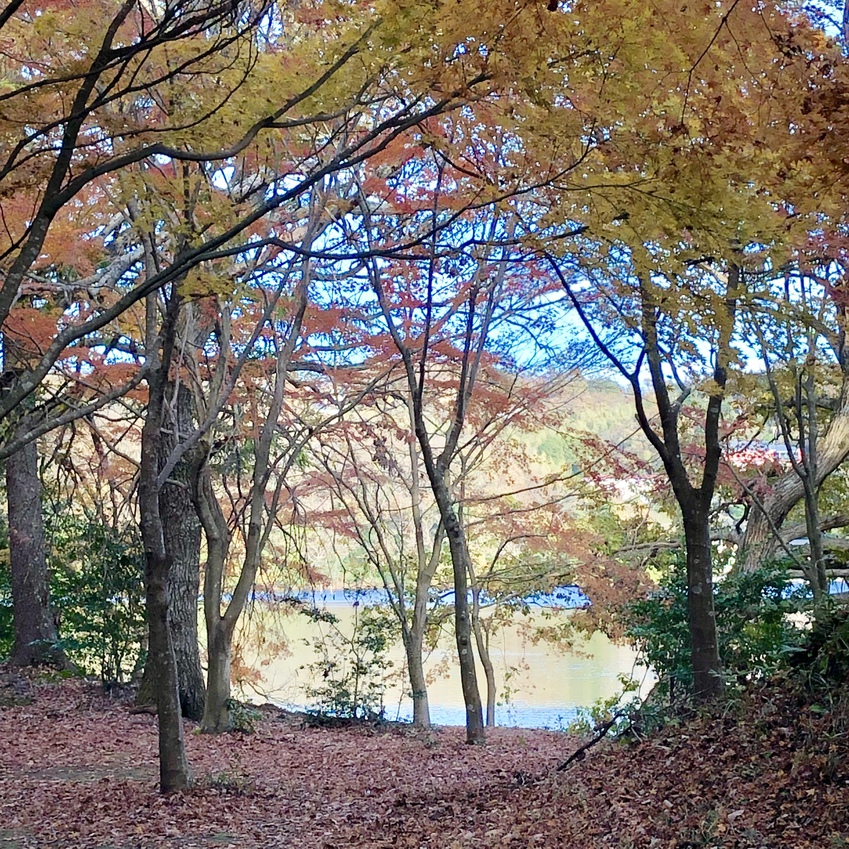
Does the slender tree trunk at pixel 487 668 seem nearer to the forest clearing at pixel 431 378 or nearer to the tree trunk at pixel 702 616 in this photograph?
the forest clearing at pixel 431 378

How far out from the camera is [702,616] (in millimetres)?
5789

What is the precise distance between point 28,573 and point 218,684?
11.1ft

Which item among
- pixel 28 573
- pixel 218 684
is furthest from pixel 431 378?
pixel 28 573

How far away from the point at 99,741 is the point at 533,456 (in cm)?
721

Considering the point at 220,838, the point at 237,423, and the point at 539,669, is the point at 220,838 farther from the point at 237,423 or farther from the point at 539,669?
the point at 539,669

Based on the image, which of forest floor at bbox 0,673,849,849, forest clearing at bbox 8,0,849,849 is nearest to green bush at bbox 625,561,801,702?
forest clearing at bbox 8,0,849,849

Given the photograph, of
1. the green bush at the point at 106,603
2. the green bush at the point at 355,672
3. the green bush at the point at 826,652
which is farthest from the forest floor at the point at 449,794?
the green bush at the point at 355,672

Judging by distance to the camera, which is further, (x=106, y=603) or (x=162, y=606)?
(x=106, y=603)

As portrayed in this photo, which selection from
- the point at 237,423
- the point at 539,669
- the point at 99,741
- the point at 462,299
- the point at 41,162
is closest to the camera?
the point at 41,162

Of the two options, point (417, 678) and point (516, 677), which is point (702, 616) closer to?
point (417, 678)

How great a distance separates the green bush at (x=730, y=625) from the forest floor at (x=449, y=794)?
52.8 inches

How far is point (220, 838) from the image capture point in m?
4.84

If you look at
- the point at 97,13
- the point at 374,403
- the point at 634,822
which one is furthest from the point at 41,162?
the point at 374,403

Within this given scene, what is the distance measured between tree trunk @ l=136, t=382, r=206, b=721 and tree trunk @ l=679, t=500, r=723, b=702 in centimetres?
537
